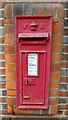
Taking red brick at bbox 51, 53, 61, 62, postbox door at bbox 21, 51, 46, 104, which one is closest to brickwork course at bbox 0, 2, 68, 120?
red brick at bbox 51, 53, 61, 62

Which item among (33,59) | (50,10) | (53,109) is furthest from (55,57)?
(53,109)

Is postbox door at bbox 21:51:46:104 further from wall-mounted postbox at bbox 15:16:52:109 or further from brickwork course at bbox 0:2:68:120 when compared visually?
brickwork course at bbox 0:2:68:120

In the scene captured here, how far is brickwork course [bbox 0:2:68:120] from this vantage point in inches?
68.1

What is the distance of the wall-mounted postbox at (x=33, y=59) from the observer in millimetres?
1689

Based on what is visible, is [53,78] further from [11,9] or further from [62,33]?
[11,9]

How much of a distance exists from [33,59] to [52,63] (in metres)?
0.28

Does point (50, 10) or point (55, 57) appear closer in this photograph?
point (50, 10)

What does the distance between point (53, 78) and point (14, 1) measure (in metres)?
1.15

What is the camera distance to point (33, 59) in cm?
177

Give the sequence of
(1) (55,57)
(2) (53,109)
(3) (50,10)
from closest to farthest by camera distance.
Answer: (3) (50,10) → (1) (55,57) → (2) (53,109)

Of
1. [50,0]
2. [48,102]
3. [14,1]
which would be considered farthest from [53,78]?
[14,1]

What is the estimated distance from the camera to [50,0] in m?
1.76

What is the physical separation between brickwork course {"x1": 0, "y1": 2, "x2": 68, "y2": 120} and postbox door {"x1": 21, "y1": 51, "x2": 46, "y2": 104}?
0.51ft

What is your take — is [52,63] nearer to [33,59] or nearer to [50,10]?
[33,59]
